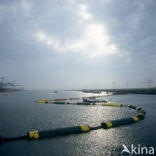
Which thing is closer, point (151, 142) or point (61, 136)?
point (151, 142)

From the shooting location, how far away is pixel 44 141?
55.7 ft

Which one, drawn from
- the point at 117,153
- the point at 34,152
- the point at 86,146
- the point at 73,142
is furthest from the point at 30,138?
the point at 117,153

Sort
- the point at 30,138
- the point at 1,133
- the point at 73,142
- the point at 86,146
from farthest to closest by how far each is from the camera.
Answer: the point at 1,133, the point at 30,138, the point at 73,142, the point at 86,146

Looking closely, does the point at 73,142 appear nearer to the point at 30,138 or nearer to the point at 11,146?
the point at 30,138

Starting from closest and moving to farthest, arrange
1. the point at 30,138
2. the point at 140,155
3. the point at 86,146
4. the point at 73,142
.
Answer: the point at 140,155 < the point at 86,146 < the point at 73,142 < the point at 30,138

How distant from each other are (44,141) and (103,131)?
9511 millimetres

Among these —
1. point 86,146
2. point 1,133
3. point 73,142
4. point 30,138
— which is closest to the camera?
point 86,146

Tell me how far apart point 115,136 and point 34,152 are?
1130 centimetres

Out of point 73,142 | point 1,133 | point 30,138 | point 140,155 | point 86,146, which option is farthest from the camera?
point 1,133

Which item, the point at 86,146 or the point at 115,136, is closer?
the point at 86,146

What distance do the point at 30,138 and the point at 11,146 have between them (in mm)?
2625

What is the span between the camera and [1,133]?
67.1 feet

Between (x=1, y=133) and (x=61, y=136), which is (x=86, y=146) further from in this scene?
(x=1, y=133)

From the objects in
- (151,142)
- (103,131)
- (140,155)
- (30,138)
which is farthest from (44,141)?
(151,142)
